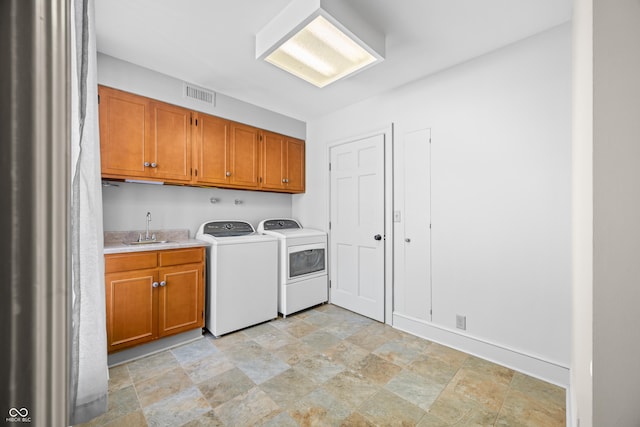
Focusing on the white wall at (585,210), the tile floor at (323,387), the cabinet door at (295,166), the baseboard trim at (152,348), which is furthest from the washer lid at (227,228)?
the white wall at (585,210)

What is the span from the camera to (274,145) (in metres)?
3.44

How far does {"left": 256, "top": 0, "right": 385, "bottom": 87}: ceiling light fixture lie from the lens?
165cm

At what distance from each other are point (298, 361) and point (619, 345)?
1.94m

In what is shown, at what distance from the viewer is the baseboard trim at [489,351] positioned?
1.88 meters

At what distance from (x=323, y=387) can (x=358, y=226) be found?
5.76 feet

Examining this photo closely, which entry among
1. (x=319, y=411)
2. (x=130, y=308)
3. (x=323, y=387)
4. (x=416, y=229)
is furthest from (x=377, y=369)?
(x=130, y=308)

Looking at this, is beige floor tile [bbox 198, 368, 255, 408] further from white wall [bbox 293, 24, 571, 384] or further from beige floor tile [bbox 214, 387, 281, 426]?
white wall [bbox 293, 24, 571, 384]

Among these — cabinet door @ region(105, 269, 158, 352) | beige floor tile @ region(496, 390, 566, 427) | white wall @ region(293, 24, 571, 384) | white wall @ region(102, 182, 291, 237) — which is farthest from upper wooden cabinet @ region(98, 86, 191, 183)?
beige floor tile @ region(496, 390, 566, 427)

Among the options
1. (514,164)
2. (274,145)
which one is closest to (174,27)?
(274,145)

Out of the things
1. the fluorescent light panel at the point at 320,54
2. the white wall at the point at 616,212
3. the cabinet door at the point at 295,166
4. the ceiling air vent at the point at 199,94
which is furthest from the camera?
the cabinet door at the point at 295,166

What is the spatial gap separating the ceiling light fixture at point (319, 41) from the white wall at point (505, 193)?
2.99 feet

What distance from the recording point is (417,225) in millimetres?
2633

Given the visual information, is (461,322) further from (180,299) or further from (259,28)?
(259,28)

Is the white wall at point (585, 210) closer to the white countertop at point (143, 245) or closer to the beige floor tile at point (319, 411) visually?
the beige floor tile at point (319, 411)
